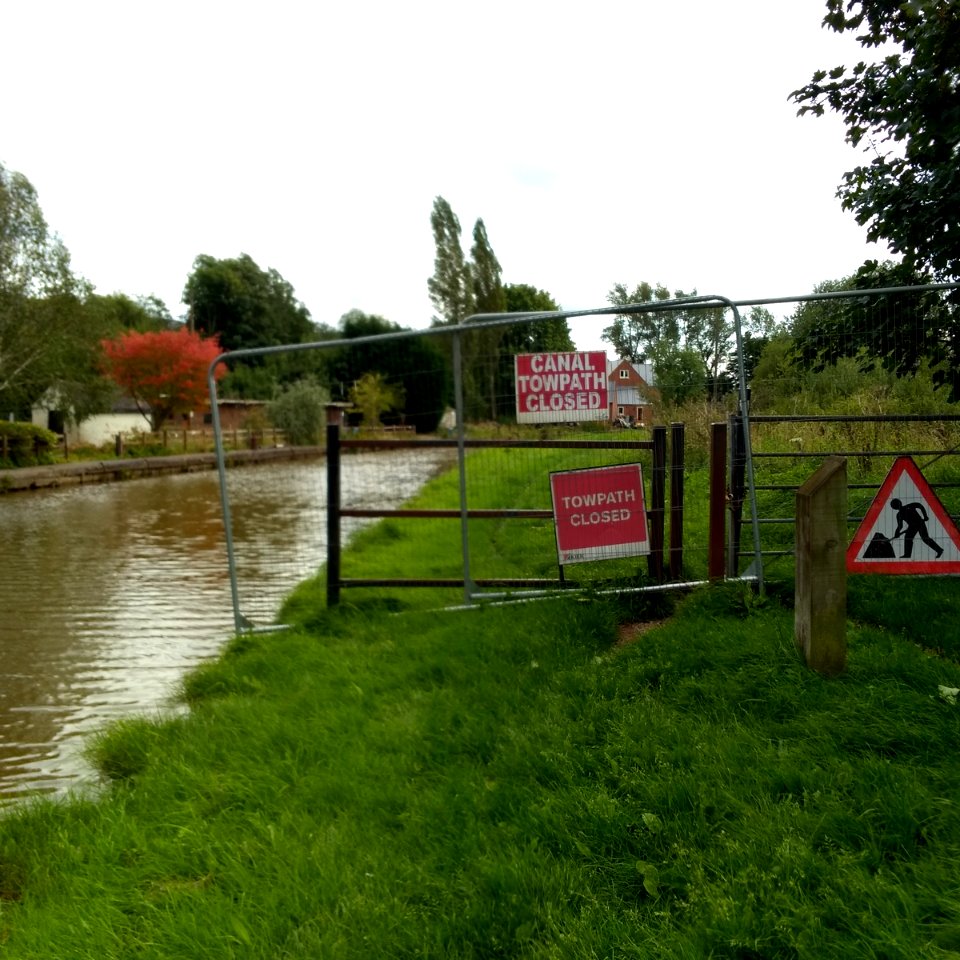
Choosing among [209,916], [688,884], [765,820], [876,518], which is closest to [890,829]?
[765,820]

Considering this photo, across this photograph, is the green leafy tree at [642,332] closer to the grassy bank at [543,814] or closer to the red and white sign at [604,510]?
the red and white sign at [604,510]

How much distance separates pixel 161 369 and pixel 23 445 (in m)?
14.9

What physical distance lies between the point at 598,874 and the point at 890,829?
37.5 inches

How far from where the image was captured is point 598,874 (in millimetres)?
2730

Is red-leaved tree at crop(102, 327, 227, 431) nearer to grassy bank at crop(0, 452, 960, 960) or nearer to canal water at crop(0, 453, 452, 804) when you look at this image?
canal water at crop(0, 453, 452, 804)

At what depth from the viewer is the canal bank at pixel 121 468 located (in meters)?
26.8

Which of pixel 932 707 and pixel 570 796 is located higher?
pixel 932 707

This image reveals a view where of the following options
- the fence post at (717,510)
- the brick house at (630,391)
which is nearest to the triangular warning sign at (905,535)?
the fence post at (717,510)

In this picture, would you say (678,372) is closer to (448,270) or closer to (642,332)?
(642,332)

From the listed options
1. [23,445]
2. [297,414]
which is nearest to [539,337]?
[297,414]

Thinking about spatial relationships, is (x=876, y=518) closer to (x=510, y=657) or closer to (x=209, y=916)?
(x=510, y=657)

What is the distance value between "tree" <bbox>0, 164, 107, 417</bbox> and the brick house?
35.7m

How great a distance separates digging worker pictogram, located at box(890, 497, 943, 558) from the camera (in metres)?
5.32

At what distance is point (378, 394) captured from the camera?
6.50 metres
